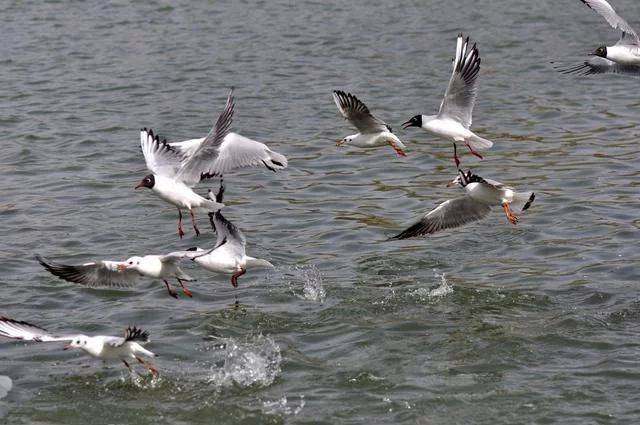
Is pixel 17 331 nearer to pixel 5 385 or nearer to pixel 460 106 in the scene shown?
pixel 5 385

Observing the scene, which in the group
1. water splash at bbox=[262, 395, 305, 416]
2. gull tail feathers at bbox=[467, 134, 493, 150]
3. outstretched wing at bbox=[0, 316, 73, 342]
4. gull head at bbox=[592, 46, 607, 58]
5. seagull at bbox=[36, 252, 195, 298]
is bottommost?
water splash at bbox=[262, 395, 305, 416]

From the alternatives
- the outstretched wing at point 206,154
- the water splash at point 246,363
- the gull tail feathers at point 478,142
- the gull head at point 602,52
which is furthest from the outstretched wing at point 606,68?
the water splash at point 246,363

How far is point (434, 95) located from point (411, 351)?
972cm

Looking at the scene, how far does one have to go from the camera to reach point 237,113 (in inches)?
716

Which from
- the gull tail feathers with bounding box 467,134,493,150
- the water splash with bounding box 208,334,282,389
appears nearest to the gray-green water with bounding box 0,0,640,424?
the water splash with bounding box 208,334,282,389

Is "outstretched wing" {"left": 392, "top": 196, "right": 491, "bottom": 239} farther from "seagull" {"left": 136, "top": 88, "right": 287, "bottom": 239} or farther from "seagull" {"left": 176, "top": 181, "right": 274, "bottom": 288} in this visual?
"seagull" {"left": 176, "top": 181, "right": 274, "bottom": 288}

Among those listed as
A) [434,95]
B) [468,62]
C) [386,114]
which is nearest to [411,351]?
[468,62]

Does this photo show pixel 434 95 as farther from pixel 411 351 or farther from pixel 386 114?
pixel 411 351

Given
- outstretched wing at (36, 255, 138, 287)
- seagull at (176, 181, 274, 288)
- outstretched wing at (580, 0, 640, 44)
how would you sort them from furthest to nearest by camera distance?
outstretched wing at (580, 0, 640, 44)
seagull at (176, 181, 274, 288)
outstretched wing at (36, 255, 138, 287)

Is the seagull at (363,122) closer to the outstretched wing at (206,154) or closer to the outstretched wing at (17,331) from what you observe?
the outstretched wing at (206,154)

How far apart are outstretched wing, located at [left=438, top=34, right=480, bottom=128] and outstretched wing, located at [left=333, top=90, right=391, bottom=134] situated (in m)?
0.77

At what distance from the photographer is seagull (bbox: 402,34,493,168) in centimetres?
1196

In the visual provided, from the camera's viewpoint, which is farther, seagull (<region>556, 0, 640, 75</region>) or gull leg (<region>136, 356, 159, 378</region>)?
seagull (<region>556, 0, 640, 75</region>)

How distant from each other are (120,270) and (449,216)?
364 centimetres
